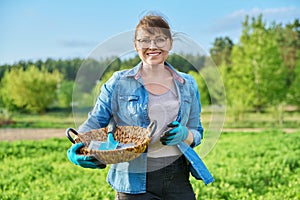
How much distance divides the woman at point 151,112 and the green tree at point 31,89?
53.7 ft

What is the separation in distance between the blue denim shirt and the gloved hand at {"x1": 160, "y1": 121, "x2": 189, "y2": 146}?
12 centimetres

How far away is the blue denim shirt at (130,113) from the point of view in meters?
2.17

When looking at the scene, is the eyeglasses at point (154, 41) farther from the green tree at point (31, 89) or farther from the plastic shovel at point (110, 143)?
the green tree at point (31, 89)

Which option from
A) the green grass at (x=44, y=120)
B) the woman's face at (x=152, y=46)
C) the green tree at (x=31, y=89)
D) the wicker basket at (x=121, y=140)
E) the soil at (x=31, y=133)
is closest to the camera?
the wicker basket at (x=121, y=140)

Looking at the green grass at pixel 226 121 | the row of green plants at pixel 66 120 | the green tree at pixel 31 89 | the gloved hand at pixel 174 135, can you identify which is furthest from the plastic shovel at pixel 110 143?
the green tree at pixel 31 89

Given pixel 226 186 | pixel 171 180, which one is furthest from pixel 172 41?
pixel 226 186

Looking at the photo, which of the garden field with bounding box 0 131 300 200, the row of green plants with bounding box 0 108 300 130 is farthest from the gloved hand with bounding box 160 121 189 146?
the row of green plants with bounding box 0 108 300 130

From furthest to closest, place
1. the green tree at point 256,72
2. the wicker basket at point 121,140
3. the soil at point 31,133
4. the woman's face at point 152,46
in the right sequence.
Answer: the green tree at point 256,72, the soil at point 31,133, the woman's face at point 152,46, the wicker basket at point 121,140

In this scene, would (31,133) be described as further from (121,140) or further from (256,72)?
(121,140)

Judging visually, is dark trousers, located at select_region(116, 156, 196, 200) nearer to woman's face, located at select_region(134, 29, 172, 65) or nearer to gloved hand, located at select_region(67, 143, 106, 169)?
gloved hand, located at select_region(67, 143, 106, 169)

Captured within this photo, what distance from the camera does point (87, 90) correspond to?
237cm

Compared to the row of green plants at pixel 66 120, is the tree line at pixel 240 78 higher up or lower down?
higher up

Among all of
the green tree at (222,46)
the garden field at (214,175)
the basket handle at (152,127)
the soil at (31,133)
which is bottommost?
the garden field at (214,175)

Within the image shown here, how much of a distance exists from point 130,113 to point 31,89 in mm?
16509
